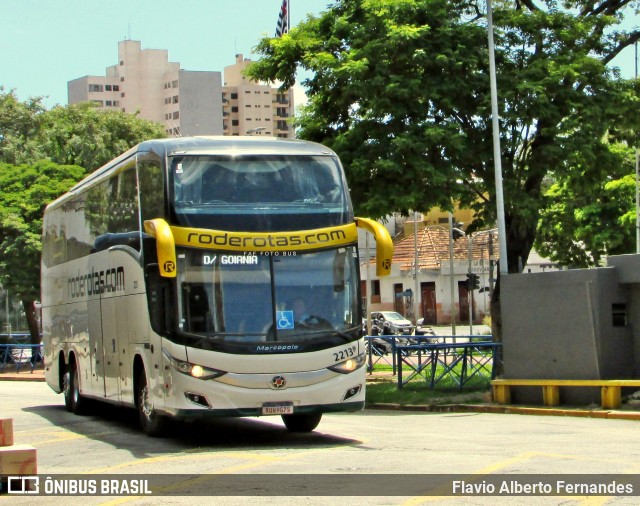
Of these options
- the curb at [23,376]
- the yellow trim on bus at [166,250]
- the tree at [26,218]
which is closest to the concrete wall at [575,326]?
the yellow trim on bus at [166,250]

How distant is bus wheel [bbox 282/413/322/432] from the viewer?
17212 mm

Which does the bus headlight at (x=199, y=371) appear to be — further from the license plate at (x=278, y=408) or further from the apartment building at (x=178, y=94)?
the apartment building at (x=178, y=94)

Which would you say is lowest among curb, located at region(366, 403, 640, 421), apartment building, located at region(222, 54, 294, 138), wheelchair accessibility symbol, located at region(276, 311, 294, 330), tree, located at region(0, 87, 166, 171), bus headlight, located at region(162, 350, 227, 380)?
curb, located at region(366, 403, 640, 421)

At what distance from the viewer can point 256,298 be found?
15.4 m

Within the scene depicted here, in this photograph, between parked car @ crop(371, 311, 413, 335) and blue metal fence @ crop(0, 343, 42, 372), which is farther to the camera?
parked car @ crop(371, 311, 413, 335)

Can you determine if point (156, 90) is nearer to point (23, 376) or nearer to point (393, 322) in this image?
point (393, 322)

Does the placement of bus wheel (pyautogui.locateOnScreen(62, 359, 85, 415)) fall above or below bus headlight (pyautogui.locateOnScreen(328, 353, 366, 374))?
below

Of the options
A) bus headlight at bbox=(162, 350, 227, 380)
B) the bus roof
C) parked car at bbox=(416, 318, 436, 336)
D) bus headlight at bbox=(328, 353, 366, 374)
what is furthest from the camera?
parked car at bbox=(416, 318, 436, 336)

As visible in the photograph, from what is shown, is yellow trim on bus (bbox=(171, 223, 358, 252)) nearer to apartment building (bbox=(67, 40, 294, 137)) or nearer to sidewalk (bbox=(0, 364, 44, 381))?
sidewalk (bbox=(0, 364, 44, 381))

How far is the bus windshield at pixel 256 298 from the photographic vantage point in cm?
1530

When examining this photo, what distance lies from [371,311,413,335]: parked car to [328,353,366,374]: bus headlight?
135 feet

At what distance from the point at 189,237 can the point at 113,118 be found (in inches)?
1883

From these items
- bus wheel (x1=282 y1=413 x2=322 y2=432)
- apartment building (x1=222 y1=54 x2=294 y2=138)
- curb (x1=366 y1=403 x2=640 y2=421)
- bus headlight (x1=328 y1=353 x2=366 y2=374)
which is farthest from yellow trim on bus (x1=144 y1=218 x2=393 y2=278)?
apartment building (x1=222 y1=54 x2=294 y2=138)

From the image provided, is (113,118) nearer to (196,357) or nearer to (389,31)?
(389,31)
